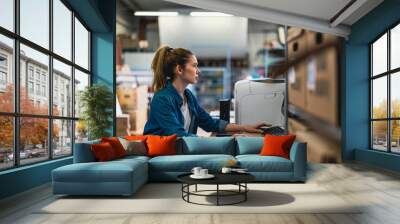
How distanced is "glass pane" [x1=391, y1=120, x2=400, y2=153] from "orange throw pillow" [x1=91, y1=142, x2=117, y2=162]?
5.13 metres

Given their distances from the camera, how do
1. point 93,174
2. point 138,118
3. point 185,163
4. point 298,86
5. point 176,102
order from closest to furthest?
point 93,174
point 185,163
point 176,102
point 298,86
point 138,118

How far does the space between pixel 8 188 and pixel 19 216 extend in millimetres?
1112

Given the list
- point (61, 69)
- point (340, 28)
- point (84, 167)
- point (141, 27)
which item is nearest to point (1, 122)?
point (84, 167)

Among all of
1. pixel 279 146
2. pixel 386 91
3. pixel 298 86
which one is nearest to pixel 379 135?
pixel 386 91

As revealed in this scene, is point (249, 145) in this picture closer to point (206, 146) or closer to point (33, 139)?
point (206, 146)

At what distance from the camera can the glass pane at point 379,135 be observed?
8180 mm

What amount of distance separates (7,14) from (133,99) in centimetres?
807

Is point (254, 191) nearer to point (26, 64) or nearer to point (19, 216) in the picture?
point (19, 216)

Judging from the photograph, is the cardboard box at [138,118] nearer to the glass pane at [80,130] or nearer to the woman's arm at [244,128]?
A: the glass pane at [80,130]

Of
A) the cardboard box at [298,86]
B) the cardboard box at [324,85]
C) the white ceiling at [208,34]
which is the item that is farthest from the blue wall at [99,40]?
the white ceiling at [208,34]

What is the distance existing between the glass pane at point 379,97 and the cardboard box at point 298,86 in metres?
2.02

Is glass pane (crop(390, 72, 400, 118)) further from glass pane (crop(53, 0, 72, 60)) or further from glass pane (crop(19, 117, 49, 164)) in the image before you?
glass pane (crop(19, 117, 49, 164))

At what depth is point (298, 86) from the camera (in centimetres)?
1099

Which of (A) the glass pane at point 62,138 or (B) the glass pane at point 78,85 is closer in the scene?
(A) the glass pane at point 62,138
